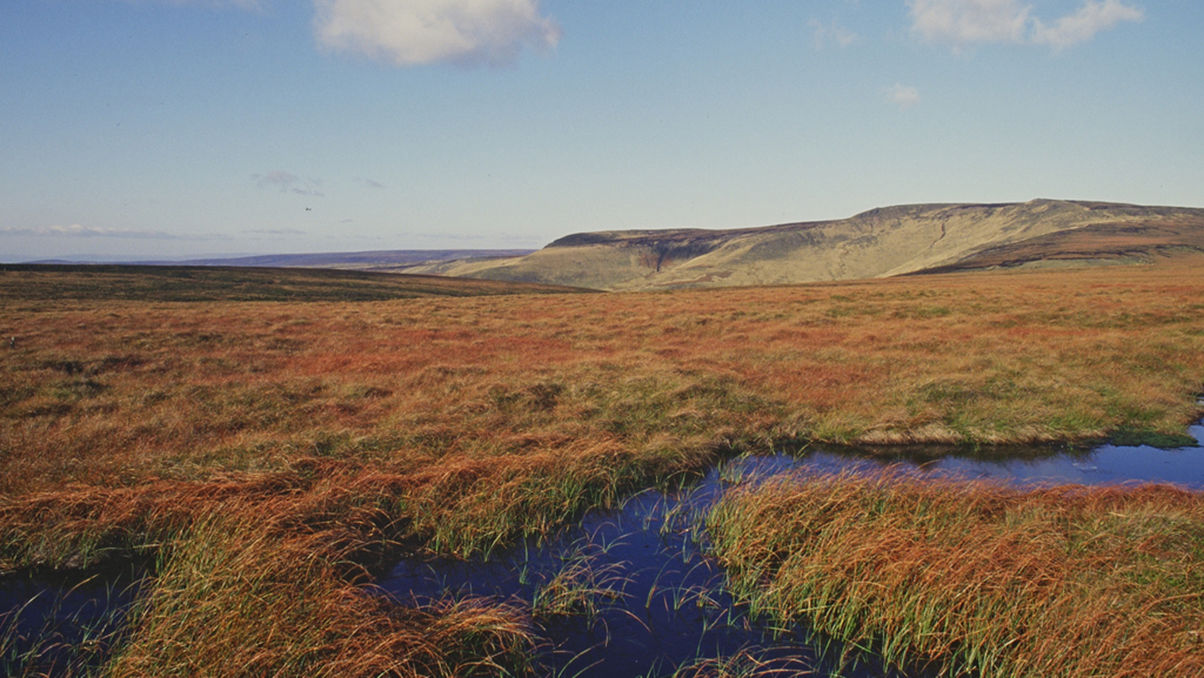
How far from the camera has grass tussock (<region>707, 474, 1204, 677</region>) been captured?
616 centimetres

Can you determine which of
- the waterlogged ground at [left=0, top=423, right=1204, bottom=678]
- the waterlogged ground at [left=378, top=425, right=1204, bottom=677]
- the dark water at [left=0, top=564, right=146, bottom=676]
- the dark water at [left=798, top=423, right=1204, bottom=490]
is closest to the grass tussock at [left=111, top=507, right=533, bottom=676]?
the dark water at [left=0, top=564, right=146, bottom=676]

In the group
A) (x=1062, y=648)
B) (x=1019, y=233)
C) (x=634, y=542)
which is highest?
(x=1019, y=233)

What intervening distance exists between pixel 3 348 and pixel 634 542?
26.9 metres

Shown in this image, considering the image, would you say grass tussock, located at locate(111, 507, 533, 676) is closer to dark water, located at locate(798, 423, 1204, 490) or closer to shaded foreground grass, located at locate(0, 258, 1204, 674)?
shaded foreground grass, located at locate(0, 258, 1204, 674)

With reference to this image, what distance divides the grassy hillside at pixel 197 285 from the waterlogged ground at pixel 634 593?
5317cm

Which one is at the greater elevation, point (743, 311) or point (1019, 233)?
point (1019, 233)

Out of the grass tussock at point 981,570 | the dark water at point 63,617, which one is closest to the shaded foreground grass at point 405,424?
the dark water at point 63,617

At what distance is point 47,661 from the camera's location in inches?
244

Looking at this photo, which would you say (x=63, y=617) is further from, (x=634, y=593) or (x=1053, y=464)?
(x=1053, y=464)

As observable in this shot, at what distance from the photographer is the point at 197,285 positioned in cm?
6166

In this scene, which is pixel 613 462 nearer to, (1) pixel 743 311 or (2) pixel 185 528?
(2) pixel 185 528

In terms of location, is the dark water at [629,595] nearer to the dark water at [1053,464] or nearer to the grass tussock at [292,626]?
the grass tussock at [292,626]

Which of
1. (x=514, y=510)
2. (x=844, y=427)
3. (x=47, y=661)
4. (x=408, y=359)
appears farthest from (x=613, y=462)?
(x=408, y=359)

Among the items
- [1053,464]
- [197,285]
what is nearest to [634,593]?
[1053,464]
